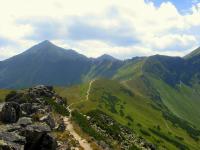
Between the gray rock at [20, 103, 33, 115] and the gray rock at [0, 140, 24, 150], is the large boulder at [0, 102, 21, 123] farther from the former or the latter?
the gray rock at [20, 103, 33, 115]

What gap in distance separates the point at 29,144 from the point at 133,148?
2645 inches

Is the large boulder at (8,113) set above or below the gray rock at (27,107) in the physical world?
above

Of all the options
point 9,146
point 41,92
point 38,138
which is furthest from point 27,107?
point 9,146

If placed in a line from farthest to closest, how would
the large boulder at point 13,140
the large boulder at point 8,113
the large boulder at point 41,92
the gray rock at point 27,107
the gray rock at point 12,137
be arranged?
the large boulder at point 41,92 < the gray rock at point 27,107 < the large boulder at point 8,113 < the gray rock at point 12,137 < the large boulder at point 13,140

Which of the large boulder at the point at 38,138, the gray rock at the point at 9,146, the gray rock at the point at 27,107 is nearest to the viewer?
the gray rock at the point at 9,146

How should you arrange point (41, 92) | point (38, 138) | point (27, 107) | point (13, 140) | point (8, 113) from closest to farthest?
point (13, 140), point (38, 138), point (8, 113), point (27, 107), point (41, 92)

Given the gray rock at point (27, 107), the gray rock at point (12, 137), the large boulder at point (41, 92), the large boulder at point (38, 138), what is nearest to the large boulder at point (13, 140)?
the gray rock at point (12, 137)

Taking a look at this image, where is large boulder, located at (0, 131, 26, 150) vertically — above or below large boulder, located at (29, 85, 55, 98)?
above

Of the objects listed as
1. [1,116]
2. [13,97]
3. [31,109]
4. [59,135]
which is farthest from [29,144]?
[13,97]

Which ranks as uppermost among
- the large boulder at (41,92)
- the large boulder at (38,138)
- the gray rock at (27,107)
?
the large boulder at (38,138)

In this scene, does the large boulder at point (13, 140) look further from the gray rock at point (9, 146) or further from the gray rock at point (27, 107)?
the gray rock at point (27, 107)

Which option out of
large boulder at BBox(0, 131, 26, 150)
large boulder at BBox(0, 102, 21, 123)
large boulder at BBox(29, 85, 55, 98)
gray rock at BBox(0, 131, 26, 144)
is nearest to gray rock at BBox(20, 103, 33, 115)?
large boulder at BBox(0, 102, 21, 123)

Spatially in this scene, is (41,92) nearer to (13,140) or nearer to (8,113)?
(8,113)

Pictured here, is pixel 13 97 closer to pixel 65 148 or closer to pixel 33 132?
pixel 65 148
